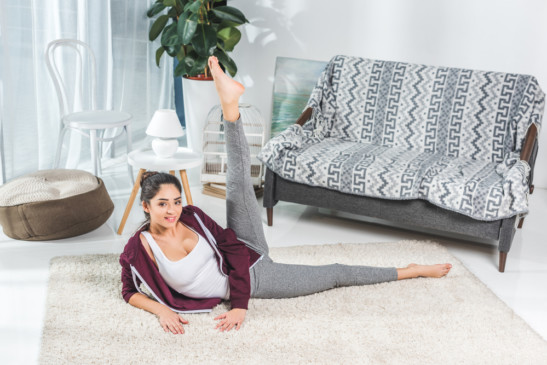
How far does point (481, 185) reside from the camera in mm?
2799

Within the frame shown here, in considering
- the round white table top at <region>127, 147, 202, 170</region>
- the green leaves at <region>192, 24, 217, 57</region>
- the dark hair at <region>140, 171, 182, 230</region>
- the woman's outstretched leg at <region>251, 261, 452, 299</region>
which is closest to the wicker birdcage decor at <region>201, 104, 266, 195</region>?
the green leaves at <region>192, 24, 217, 57</region>

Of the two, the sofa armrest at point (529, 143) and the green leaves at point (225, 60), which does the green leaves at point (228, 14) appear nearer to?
the green leaves at point (225, 60)

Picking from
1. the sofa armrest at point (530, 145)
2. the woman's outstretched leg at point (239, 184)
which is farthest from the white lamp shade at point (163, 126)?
the sofa armrest at point (530, 145)

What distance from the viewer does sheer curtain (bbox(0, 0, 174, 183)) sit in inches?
130

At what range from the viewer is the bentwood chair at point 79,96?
3266 millimetres

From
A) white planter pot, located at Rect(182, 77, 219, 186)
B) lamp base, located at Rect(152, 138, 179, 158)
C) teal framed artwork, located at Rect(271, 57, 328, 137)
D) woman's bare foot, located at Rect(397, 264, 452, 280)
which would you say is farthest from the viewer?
teal framed artwork, located at Rect(271, 57, 328, 137)

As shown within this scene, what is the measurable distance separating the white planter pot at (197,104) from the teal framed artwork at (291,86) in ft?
1.88

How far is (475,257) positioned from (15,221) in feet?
7.17

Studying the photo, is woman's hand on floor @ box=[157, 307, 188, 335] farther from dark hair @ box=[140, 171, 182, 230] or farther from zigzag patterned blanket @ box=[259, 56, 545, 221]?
zigzag patterned blanket @ box=[259, 56, 545, 221]

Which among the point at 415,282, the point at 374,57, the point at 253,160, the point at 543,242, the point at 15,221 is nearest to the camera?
the point at 415,282

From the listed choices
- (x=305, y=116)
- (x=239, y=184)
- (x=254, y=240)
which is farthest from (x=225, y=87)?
(x=305, y=116)

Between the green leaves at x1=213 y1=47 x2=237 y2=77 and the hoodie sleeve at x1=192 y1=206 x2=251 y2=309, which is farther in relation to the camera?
the green leaves at x1=213 y1=47 x2=237 y2=77

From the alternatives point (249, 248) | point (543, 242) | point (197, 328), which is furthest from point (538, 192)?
point (197, 328)

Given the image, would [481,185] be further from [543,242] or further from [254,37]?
[254,37]
